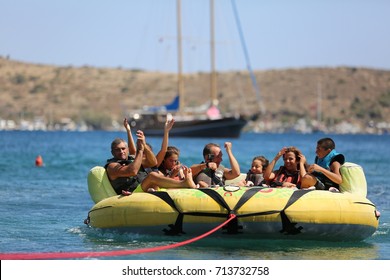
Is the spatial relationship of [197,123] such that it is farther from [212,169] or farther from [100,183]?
[212,169]

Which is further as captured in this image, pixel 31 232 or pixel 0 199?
pixel 0 199

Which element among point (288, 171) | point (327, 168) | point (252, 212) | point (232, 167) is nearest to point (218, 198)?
point (252, 212)

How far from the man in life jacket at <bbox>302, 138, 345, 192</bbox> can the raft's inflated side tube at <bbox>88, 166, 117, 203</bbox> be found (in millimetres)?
2559

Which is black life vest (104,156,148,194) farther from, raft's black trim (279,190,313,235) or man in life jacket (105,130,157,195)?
raft's black trim (279,190,313,235)

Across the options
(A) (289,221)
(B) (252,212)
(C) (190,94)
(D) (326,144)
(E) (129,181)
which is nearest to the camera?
(B) (252,212)

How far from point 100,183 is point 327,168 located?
2929mm

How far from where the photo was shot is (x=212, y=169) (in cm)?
1280

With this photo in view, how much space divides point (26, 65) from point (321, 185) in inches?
5328

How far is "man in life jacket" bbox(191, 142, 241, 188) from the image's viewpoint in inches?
499

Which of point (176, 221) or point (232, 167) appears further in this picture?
point (232, 167)

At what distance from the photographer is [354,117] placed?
139 meters

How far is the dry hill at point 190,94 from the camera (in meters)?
134

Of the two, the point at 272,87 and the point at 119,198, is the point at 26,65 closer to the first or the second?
the point at 272,87
